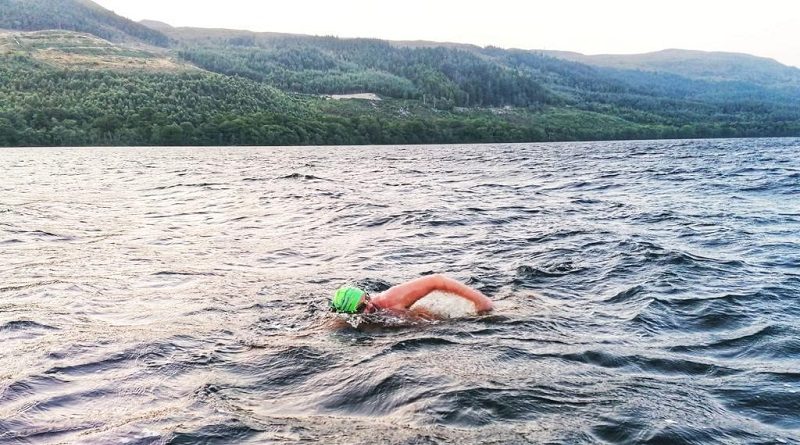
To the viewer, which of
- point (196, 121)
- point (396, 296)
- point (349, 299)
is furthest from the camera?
point (196, 121)

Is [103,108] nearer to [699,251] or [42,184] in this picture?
[42,184]

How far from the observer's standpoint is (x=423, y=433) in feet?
19.5

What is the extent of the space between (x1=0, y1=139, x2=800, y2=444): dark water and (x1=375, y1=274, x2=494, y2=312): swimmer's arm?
0.45 m

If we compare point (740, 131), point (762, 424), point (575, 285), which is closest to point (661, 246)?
point (575, 285)

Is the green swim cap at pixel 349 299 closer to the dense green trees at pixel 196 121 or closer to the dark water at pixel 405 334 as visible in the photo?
the dark water at pixel 405 334

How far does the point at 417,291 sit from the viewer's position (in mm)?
9859

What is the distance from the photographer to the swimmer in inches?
388

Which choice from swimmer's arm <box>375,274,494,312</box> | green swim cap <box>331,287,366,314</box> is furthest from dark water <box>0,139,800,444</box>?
swimmer's arm <box>375,274,494,312</box>

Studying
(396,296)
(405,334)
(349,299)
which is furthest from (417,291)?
(349,299)

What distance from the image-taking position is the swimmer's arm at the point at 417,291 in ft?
32.3

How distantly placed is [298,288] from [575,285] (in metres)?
5.29

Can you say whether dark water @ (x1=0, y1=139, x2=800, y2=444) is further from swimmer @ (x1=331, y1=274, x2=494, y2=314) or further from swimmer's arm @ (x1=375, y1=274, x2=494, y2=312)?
swimmer's arm @ (x1=375, y1=274, x2=494, y2=312)

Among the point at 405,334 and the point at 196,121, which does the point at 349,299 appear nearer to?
the point at 405,334

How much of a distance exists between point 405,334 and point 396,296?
75 centimetres
